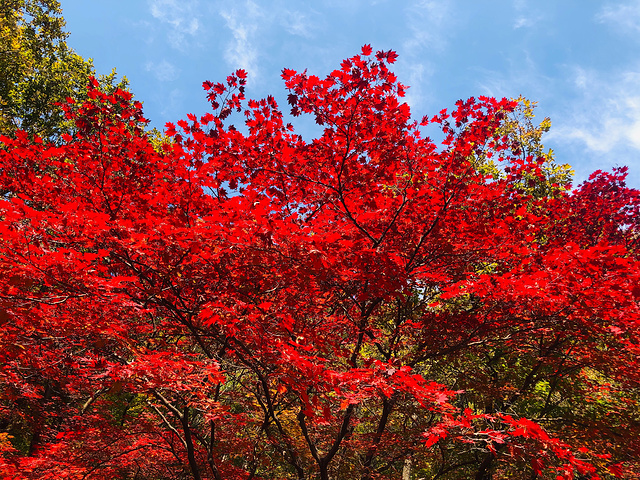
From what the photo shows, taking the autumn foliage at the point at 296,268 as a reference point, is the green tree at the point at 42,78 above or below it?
above

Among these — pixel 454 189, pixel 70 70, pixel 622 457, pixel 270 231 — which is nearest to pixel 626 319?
pixel 454 189

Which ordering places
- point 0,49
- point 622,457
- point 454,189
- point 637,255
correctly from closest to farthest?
point 454,189 < point 622,457 < point 637,255 < point 0,49

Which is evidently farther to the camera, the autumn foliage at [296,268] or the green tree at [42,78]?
the green tree at [42,78]

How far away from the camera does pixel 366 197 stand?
5.77 m

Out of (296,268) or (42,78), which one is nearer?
(296,268)

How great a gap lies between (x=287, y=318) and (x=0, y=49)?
1786 centimetres

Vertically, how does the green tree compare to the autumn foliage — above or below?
above

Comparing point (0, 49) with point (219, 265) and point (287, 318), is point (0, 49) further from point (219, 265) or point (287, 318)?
point (287, 318)

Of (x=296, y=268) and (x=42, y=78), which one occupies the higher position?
(x=42, y=78)

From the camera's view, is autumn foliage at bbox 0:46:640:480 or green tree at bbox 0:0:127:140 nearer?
autumn foliage at bbox 0:46:640:480

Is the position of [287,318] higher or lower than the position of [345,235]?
lower

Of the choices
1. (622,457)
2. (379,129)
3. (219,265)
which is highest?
(379,129)

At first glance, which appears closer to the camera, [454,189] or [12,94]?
[454,189]

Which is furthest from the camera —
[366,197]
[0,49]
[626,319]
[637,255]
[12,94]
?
[12,94]
